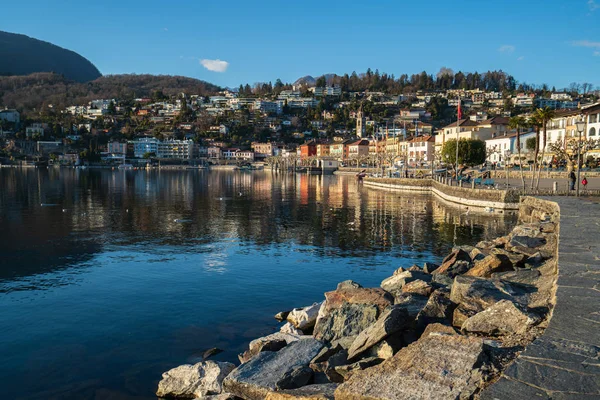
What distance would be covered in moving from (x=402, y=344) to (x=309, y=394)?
2681 millimetres

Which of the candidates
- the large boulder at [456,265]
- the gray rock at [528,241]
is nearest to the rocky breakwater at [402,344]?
the large boulder at [456,265]

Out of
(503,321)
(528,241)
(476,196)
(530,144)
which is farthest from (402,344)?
(530,144)

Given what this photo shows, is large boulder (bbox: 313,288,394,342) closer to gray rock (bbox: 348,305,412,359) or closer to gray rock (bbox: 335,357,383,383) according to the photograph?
gray rock (bbox: 348,305,412,359)

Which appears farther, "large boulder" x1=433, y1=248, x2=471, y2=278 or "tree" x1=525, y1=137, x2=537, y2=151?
"tree" x1=525, y1=137, x2=537, y2=151

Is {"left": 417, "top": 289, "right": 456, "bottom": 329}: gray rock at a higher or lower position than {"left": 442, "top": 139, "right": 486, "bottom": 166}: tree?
lower

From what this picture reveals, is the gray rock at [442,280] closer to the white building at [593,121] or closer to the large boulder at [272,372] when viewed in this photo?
the large boulder at [272,372]

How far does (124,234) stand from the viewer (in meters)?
31.1

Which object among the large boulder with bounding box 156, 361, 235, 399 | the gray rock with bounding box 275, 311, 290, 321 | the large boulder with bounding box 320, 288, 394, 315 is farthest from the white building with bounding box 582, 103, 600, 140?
the large boulder with bounding box 156, 361, 235, 399

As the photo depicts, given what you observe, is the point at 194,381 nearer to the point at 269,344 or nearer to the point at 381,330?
the point at 269,344

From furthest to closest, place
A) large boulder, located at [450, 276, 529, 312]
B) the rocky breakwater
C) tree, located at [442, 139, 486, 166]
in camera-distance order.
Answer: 1. tree, located at [442, 139, 486, 166]
2. large boulder, located at [450, 276, 529, 312]
3. the rocky breakwater

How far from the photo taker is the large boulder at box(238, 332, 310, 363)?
10.8 metres

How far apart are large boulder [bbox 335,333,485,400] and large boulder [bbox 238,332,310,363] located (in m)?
4.62

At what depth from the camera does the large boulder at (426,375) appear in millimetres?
5641

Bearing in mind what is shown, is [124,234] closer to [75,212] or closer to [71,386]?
[75,212]
